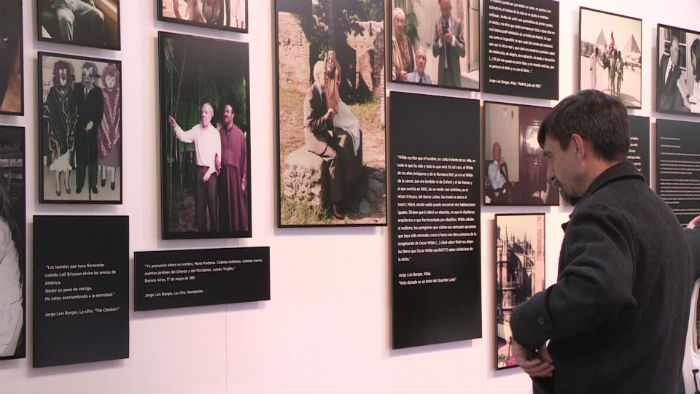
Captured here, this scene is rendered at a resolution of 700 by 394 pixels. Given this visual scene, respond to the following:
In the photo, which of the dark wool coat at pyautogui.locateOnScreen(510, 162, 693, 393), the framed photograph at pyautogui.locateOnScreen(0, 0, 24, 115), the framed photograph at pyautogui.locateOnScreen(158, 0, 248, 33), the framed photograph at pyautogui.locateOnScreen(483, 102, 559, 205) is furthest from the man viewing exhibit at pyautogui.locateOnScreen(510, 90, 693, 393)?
the framed photograph at pyautogui.locateOnScreen(0, 0, 24, 115)

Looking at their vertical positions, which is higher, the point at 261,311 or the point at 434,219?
the point at 434,219

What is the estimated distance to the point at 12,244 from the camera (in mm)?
3256

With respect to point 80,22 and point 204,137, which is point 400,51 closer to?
point 204,137

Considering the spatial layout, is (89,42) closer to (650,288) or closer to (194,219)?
(194,219)

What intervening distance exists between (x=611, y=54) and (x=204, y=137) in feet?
10.9

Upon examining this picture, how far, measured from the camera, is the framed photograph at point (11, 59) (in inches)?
127

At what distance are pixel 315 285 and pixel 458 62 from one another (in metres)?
1.77

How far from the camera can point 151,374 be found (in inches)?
142

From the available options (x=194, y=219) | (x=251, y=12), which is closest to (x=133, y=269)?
(x=194, y=219)

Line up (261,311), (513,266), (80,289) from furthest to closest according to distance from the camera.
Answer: (513,266) → (261,311) → (80,289)

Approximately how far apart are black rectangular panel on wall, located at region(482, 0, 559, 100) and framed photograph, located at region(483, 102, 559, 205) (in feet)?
0.48

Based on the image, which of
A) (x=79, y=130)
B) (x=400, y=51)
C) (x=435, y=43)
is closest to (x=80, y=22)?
(x=79, y=130)

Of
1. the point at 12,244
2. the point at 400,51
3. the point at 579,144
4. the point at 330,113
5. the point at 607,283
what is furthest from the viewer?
the point at 400,51

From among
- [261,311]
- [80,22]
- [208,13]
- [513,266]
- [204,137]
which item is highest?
[208,13]
